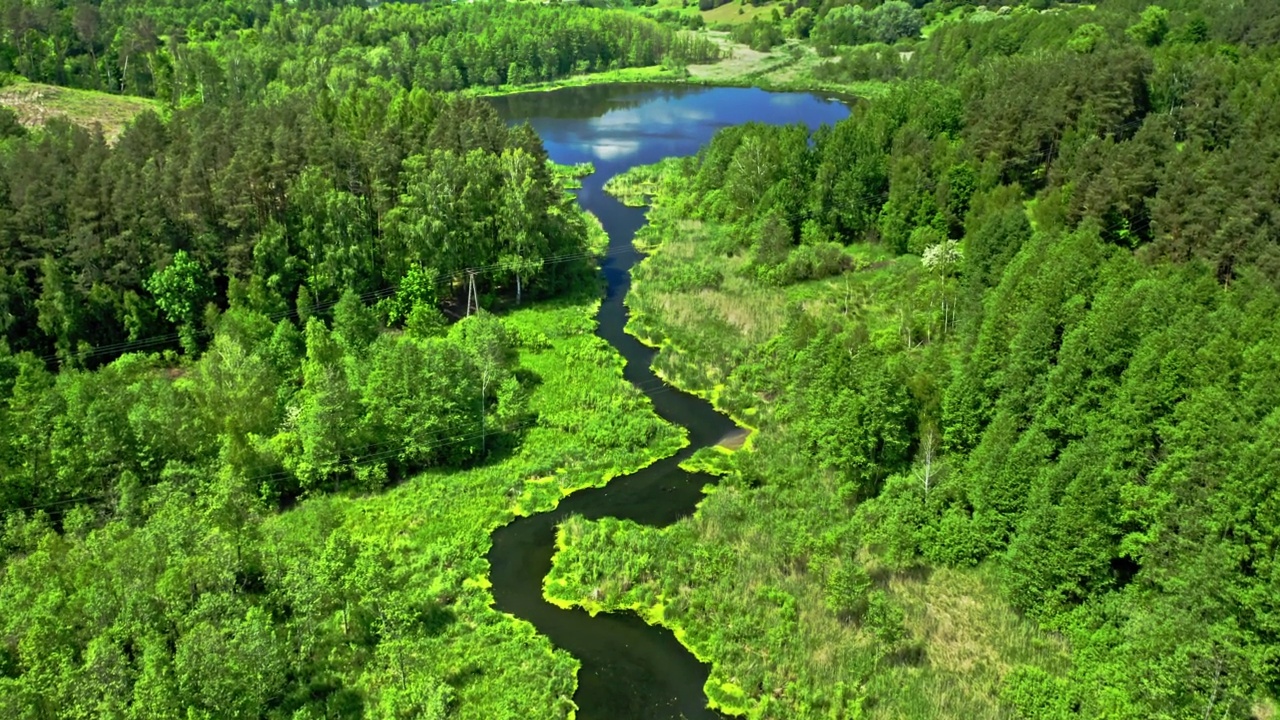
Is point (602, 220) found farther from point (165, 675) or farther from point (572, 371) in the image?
point (165, 675)

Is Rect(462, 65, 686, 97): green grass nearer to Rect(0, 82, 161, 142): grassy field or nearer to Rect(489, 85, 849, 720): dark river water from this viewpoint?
Rect(489, 85, 849, 720): dark river water

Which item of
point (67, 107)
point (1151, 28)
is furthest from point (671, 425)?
point (1151, 28)

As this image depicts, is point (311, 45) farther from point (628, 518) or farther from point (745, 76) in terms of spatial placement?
point (628, 518)

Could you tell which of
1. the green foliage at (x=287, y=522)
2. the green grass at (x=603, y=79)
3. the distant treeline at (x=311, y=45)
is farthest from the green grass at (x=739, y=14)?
the green foliage at (x=287, y=522)

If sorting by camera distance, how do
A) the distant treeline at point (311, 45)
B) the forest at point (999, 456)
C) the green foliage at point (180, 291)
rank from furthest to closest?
the distant treeline at point (311, 45), the green foliage at point (180, 291), the forest at point (999, 456)

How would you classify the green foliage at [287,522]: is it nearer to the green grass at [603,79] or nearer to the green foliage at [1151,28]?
the green foliage at [1151,28]

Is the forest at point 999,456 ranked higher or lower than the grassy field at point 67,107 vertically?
lower

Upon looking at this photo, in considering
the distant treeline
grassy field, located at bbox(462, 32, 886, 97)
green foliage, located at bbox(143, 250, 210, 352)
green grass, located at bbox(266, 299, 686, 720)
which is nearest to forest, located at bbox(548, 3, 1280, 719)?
green grass, located at bbox(266, 299, 686, 720)
